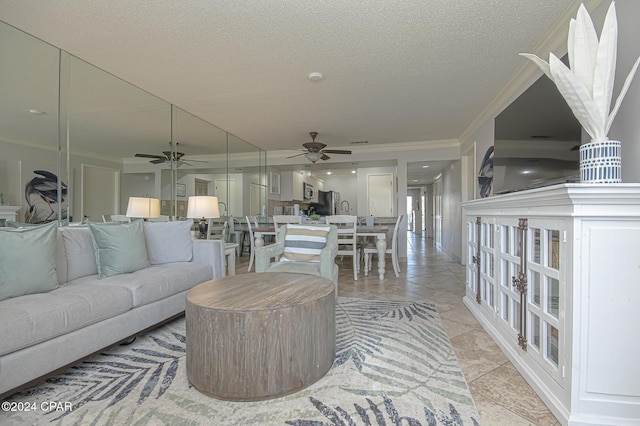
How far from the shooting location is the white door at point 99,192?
3.08 metres

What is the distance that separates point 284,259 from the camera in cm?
319

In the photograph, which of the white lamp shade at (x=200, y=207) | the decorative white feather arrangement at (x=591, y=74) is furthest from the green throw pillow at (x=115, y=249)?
the decorative white feather arrangement at (x=591, y=74)

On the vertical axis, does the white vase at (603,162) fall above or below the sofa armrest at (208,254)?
above

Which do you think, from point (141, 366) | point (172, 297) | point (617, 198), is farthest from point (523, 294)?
point (172, 297)

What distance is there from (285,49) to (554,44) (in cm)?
218

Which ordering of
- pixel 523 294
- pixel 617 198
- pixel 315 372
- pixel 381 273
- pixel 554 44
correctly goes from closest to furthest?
1. pixel 617 198
2. pixel 315 372
3. pixel 523 294
4. pixel 554 44
5. pixel 381 273

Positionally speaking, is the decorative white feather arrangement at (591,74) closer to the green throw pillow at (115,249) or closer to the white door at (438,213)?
the green throw pillow at (115,249)

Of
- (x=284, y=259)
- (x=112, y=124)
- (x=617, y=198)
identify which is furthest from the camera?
(x=112, y=124)

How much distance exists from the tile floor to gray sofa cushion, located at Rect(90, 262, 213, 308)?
1.64 metres

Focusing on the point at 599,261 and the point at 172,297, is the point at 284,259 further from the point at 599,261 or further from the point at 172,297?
the point at 599,261

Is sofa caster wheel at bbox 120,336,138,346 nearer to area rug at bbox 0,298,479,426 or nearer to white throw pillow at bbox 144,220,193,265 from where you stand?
area rug at bbox 0,298,479,426

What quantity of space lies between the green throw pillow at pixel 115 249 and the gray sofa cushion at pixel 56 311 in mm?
297

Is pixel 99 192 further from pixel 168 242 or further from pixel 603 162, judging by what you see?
pixel 603 162

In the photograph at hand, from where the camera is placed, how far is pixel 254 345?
1.44 metres
